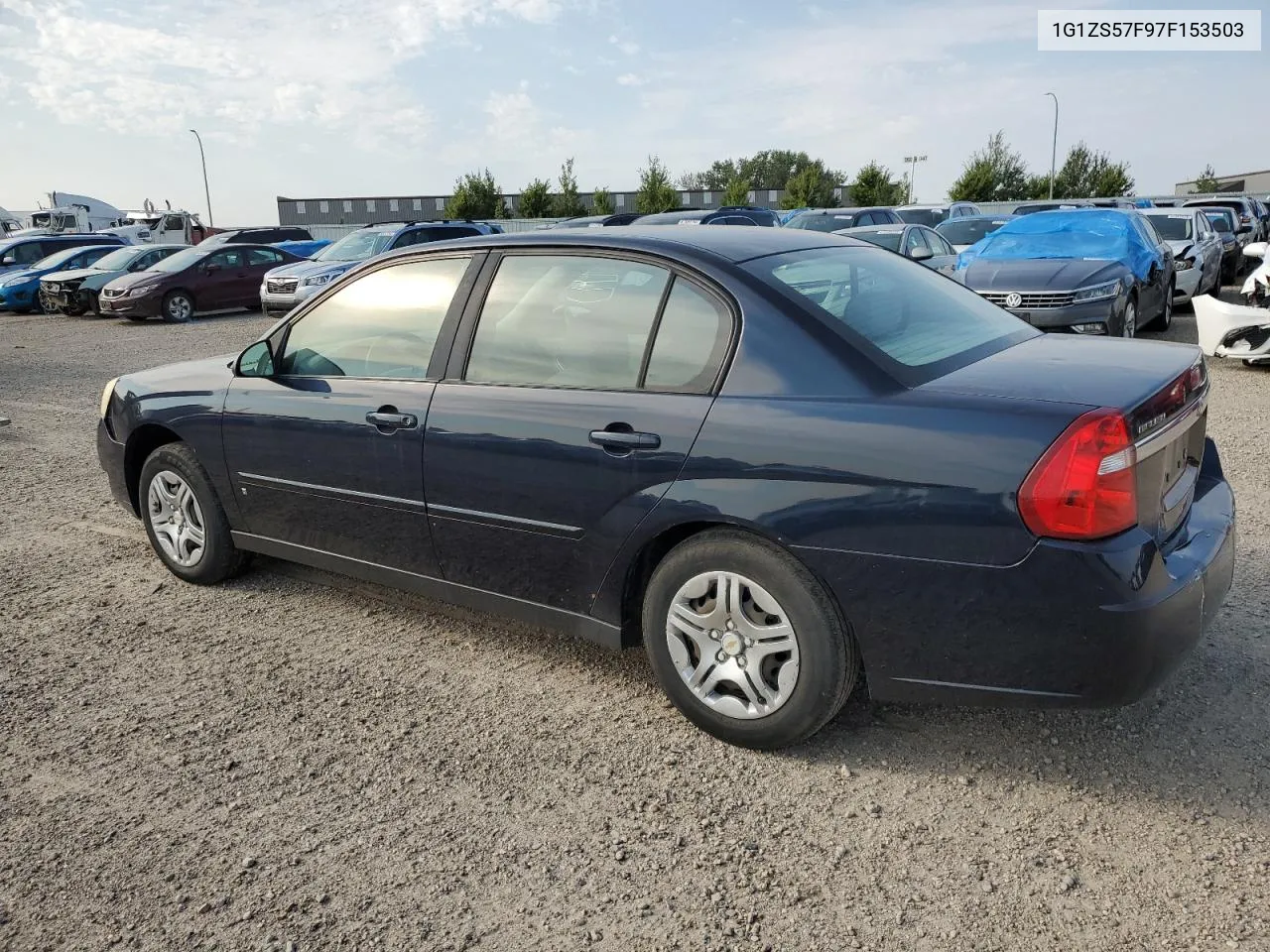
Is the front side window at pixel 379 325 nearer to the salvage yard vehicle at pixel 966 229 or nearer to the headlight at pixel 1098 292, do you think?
the headlight at pixel 1098 292

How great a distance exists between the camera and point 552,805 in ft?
9.91

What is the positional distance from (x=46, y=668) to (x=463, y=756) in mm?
1928

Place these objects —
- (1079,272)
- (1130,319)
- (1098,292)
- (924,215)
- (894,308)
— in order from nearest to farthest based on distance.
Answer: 1. (894,308)
2. (1098,292)
3. (1079,272)
4. (1130,319)
5. (924,215)

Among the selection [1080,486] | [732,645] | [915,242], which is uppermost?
[915,242]

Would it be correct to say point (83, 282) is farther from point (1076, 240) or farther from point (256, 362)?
point (256, 362)

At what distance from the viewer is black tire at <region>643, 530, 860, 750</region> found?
3.02 metres

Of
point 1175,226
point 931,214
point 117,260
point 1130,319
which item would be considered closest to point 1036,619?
point 1130,319

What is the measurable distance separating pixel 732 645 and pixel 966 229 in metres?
15.8

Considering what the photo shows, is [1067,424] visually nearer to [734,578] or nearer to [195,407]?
[734,578]

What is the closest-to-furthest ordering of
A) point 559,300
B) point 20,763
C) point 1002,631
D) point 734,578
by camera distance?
A: point 1002,631 → point 734,578 → point 20,763 → point 559,300

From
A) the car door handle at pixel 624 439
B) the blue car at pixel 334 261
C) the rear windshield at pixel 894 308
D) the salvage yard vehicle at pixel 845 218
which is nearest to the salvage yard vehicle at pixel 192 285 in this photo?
the blue car at pixel 334 261

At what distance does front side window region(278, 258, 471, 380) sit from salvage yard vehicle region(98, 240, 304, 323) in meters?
17.3

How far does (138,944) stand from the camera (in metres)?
2.50

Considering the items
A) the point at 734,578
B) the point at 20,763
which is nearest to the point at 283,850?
the point at 20,763
